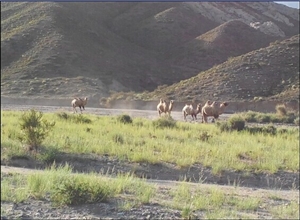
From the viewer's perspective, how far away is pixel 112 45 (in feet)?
191

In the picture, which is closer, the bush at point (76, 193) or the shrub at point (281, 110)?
the bush at point (76, 193)

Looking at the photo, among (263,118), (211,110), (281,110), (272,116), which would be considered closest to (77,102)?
(211,110)

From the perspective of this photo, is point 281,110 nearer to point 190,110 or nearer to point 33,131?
point 190,110

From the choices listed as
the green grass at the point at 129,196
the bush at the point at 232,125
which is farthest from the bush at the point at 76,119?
the green grass at the point at 129,196

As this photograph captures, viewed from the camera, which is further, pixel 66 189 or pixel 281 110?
pixel 281 110

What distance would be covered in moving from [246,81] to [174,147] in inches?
781

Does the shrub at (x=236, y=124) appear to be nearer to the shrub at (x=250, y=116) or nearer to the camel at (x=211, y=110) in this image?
the camel at (x=211, y=110)

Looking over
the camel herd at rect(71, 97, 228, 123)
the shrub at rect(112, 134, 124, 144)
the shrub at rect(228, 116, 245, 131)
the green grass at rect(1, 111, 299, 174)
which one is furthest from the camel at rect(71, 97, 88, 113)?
the shrub at rect(112, 134, 124, 144)

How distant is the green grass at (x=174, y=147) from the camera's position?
15664 millimetres

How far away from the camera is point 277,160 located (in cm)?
1708

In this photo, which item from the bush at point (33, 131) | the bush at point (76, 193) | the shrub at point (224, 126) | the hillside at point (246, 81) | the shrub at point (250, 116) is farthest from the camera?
the hillside at point (246, 81)

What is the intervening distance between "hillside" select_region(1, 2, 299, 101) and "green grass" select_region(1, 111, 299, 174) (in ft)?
64.6

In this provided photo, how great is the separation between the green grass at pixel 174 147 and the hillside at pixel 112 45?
19699mm

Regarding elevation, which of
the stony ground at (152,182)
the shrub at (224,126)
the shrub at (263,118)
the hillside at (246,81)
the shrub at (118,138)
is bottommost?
the stony ground at (152,182)
